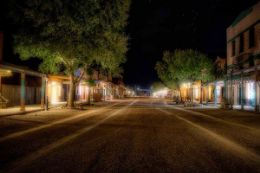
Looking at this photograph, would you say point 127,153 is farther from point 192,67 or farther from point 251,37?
point 192,67

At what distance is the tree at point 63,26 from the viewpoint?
23.2 metres

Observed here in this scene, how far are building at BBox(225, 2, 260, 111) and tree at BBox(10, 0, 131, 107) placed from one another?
1233 cm

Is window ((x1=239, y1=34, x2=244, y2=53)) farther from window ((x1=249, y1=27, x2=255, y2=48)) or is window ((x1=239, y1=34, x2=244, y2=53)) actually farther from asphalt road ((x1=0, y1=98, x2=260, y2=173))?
asphalt road ((x1=0, y1=98, x2=260, y2=173))

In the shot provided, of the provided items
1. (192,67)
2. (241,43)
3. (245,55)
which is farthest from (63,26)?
(192,67)

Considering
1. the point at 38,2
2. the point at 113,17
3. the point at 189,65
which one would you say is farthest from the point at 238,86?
the point at 38,2

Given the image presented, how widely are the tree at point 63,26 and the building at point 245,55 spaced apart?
485 inches

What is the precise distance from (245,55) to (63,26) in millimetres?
18700

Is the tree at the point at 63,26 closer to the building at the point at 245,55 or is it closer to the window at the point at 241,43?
the building at the point at 245,55

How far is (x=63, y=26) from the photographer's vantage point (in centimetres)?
2380

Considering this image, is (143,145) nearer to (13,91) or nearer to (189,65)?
(13,91)

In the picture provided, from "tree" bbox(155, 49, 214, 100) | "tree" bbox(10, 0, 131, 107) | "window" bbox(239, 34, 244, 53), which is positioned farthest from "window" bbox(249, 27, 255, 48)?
"tree" bbox(10, 0, 131, 107)

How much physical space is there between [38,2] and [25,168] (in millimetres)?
18963

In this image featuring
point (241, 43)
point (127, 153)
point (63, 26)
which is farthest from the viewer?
point (241, 43)

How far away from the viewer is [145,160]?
712cm
